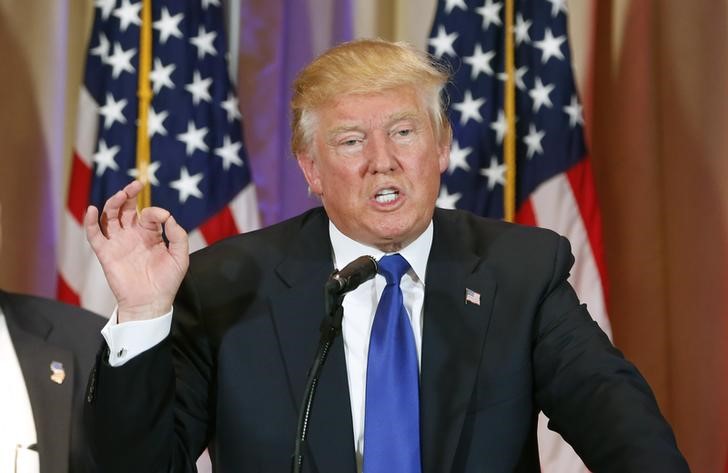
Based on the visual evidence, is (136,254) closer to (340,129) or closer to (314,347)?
(314,347)

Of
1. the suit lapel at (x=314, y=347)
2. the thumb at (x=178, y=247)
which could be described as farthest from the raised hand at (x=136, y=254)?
the suit lapel at (x=314, y=347)

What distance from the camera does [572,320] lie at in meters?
2.13

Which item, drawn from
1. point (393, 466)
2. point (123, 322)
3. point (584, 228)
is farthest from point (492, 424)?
point (584, 228)

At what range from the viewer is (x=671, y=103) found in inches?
157

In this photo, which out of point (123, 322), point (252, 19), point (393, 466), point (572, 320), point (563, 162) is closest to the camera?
point (123, 322)

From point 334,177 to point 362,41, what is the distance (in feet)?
0.98

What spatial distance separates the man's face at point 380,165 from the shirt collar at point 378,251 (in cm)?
1

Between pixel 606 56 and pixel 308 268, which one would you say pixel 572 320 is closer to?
pixel 308 268

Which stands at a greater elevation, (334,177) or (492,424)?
(334,177)

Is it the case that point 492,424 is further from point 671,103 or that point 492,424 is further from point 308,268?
point 671,103

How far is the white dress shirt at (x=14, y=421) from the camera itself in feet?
8.59

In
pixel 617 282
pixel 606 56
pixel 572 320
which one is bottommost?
pixel 617 282

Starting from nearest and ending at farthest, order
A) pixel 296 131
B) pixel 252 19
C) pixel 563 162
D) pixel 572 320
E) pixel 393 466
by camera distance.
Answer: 1. pixel 393 466
2. pixel 572 320
3. pixel 296 131
4. pixel 563 162
5. pixel 252 19

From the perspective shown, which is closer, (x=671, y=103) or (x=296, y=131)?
(x=296, y=131)
